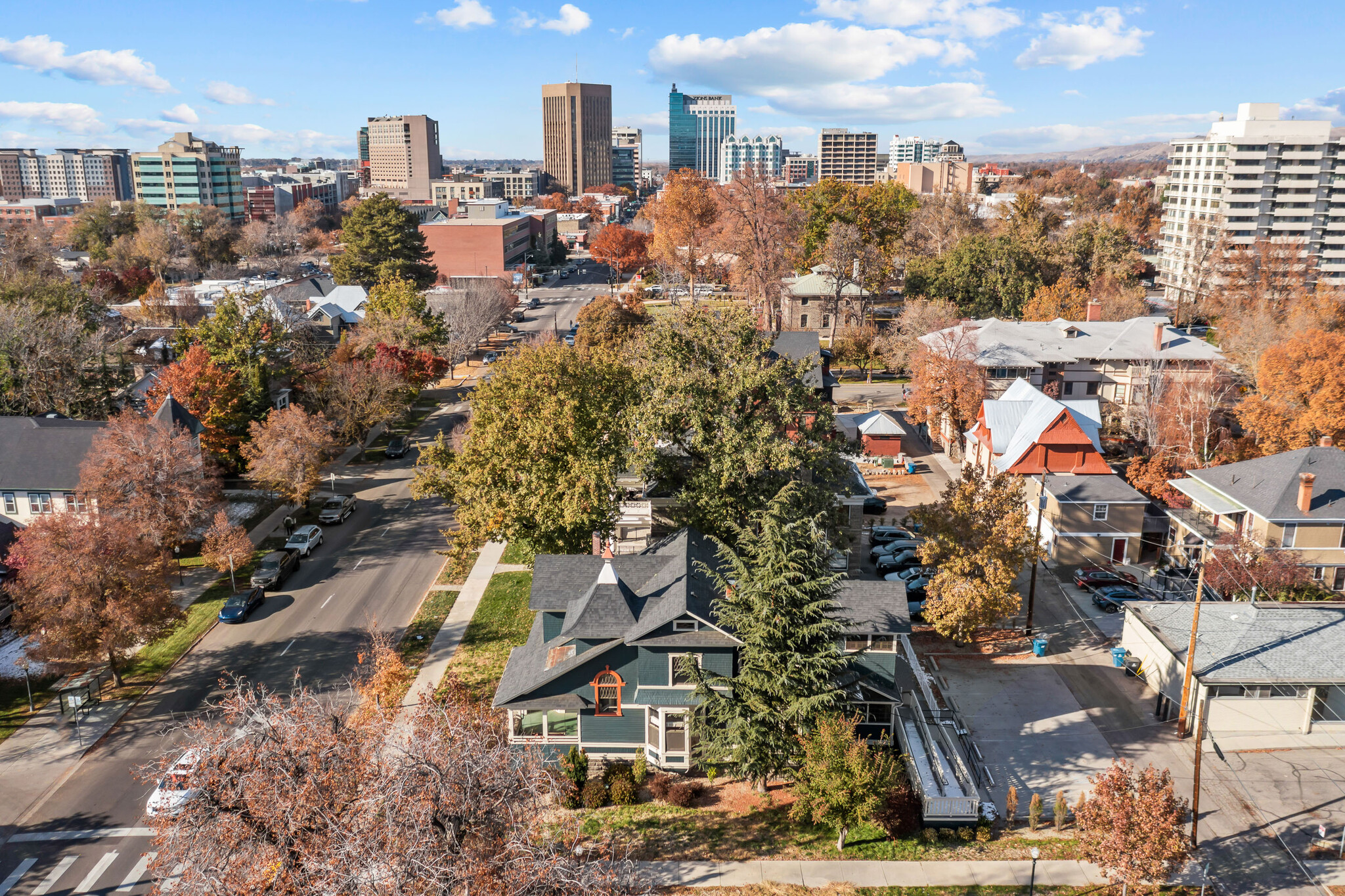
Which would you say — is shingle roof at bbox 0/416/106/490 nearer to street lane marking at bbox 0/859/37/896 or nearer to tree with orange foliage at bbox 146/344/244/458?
tree with orange foliage at bbox 146/344/244/458

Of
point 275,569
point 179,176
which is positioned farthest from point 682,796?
point 179,176

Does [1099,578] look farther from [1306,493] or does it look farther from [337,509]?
[337,509]

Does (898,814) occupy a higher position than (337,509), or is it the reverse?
(337,509)

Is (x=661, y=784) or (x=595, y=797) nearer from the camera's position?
(x=595, y=797)

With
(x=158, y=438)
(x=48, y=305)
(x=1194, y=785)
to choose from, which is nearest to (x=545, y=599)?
(x=1194, y=785)

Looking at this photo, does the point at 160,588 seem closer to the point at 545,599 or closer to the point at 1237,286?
the point at 545,599

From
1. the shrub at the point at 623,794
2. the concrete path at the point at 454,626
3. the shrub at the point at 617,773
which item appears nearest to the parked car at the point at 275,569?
the concrete path at the point at 454,626

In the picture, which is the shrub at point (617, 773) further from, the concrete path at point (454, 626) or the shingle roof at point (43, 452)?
the shingle roof at point (43, 452)
